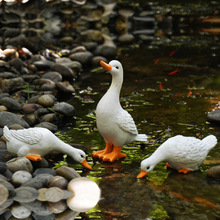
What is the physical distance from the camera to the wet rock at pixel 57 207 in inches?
156

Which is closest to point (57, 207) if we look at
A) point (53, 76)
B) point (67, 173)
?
point (67, 173)

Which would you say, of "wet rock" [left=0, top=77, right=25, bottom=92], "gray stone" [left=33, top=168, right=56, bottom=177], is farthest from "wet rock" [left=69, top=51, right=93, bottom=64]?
"gray stone" [left=33, top=168, right=56, bottom=177]

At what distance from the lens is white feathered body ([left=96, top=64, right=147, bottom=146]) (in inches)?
193

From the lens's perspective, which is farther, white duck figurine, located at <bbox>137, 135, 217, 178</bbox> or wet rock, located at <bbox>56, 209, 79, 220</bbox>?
white duck figurine, located at <bbox>137, 135, 217, 178</bbox>

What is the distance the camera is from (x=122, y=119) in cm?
493

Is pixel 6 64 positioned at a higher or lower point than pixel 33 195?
higher

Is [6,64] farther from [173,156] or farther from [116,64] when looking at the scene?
[173,156]

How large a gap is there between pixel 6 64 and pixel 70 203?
4787mm

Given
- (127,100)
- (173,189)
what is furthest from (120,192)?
(127,100)

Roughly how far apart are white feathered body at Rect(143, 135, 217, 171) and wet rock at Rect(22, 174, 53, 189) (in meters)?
1.08

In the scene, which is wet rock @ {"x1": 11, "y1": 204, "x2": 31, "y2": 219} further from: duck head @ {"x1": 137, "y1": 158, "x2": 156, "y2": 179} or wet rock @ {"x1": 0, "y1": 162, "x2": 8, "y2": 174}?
duck head @ {"x1": 137, "y1": 158, "x2": 156, "y2": 179}

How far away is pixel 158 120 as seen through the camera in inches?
249

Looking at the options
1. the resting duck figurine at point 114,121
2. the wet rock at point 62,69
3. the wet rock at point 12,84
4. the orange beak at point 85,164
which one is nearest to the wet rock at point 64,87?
the wet rock at point 12,84

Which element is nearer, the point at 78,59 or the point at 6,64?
the point at 6,64
